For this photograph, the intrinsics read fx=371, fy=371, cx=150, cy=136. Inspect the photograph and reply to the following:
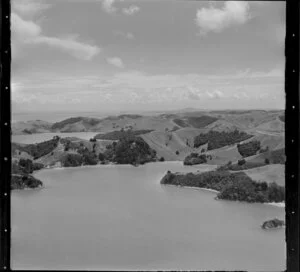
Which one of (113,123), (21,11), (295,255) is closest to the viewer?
(295,255)

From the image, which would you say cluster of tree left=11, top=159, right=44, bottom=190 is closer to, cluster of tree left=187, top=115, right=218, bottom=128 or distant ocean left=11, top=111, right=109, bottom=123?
distant ocean left=11, top=111, right=109, bottom=123

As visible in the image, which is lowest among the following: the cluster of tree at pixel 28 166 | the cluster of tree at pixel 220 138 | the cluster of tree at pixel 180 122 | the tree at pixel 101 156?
the cluster of tree at pixel 28 166

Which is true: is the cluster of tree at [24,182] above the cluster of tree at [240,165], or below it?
below

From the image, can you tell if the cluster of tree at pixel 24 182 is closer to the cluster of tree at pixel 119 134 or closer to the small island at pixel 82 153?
the small island at pixel 82 153

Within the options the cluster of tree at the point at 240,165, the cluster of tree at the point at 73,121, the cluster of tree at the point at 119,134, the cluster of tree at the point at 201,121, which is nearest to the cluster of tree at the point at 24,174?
the cluster of tree at the point at 73,121

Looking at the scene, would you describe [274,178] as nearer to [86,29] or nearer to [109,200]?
[109,200]

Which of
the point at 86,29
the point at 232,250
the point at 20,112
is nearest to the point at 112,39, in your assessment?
the point at 86,29

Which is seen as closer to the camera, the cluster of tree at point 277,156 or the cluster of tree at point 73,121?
the cluster of tree at point 277,156
